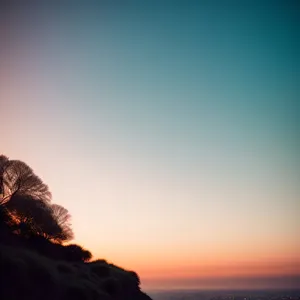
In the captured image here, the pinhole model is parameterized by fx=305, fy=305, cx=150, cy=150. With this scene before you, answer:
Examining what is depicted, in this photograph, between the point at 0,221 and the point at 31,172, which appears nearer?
the point at 0,221

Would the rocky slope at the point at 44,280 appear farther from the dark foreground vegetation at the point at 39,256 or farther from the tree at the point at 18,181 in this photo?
the tree at the point at 18,181

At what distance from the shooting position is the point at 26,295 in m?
27.2

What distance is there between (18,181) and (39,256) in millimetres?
18995

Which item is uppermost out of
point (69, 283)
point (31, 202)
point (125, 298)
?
point (31, 202)

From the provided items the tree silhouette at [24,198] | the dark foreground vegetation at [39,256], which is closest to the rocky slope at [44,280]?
the dark foreground vegetation at [39,256]

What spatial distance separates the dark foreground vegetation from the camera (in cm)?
2742

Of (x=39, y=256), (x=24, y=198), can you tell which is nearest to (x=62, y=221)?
(x=24, y=198)

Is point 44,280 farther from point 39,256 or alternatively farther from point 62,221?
point 62,221

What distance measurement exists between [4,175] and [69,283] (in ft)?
77.4

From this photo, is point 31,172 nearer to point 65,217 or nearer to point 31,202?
point 31,202

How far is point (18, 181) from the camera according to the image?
164ft

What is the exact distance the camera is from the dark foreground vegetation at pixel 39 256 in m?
27.4

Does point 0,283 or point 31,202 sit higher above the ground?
point 31,202

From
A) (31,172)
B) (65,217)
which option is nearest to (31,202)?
(31,172)
